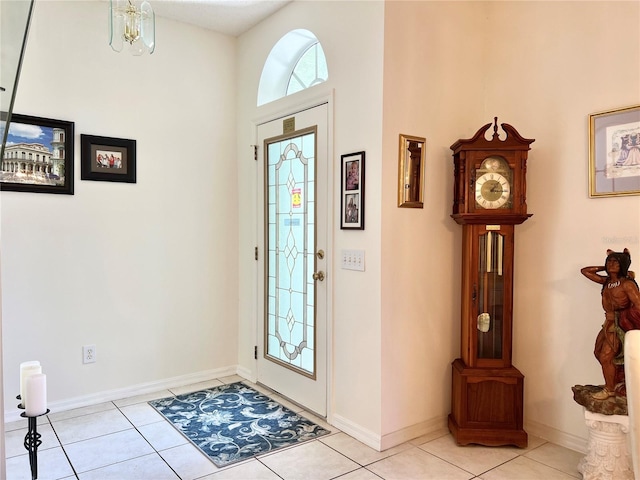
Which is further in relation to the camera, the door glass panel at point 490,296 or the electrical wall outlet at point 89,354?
the electrical wall outlet at point 89,354

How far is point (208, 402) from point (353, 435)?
1.10m

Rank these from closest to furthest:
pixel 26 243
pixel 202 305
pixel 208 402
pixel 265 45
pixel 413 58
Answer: pixel 413 58 → pixel 26 243 → pixel 208 402 → pixel 265 45 → pixel 202 305

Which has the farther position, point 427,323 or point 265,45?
point 265,45

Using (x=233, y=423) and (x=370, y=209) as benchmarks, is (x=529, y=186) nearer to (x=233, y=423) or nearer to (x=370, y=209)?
(x=370, y=209)

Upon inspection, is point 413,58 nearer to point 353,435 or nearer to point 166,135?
point 166,135

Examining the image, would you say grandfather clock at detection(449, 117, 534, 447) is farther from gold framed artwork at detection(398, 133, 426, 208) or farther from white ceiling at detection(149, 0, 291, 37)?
white ceiling at detection(149, 0, 291, 37)

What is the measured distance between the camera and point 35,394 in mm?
1430

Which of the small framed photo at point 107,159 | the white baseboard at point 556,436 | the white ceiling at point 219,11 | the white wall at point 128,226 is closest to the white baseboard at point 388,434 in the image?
the white baseboard at point 556,436

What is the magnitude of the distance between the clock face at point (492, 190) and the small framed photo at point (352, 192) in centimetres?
66

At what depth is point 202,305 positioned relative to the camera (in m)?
3.72

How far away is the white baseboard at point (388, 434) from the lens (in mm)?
2605

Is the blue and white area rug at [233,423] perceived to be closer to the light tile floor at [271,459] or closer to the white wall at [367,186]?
the light tile floor at [271,459]

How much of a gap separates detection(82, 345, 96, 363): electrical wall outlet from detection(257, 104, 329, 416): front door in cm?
118

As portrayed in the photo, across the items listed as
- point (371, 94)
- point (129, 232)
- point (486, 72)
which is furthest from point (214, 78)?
point (486, 72)
